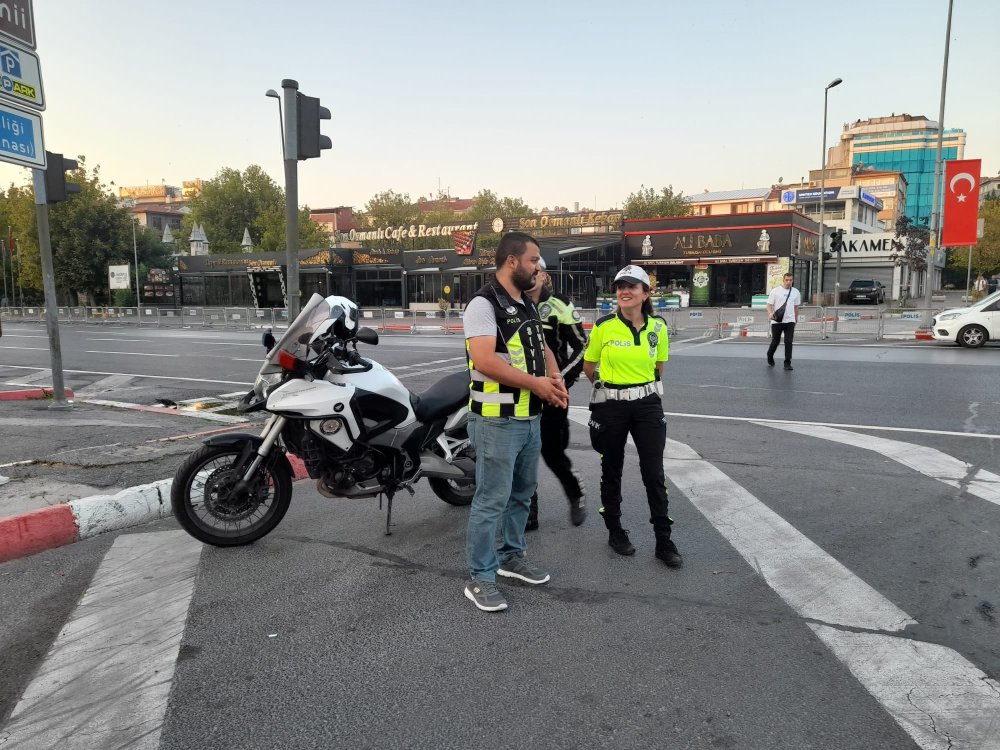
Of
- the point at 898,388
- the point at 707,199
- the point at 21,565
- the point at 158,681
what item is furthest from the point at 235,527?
the point at 707,199

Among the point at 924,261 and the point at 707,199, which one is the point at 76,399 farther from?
the point at 707,199

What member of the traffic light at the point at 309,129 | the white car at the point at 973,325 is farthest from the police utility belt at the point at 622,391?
the white car at the point at 973,325

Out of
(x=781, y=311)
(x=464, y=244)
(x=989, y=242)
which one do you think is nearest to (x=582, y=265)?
(x=464, y=244)

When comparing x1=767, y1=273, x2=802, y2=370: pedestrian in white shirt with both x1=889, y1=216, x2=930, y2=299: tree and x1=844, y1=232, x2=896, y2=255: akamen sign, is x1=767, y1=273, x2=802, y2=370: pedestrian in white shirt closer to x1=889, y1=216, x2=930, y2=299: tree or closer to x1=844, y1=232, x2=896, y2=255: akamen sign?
x1=889, y1=216, x2=930, y2=299: tree

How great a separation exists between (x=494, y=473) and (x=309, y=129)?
5352mm

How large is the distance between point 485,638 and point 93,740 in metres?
1.56

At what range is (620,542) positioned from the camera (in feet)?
14.2

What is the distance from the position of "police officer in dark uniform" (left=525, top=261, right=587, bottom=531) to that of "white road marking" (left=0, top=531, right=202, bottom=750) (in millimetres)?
2200

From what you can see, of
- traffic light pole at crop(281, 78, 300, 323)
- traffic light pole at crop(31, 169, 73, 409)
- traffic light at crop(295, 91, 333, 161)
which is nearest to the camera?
traffic light pole at crop(281, 78, 300, 323)

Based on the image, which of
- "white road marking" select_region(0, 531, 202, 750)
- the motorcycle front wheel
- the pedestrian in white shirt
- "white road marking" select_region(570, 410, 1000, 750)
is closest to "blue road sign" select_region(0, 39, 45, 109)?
the motorcycle front wheel

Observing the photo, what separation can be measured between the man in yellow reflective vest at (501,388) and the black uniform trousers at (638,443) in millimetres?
669

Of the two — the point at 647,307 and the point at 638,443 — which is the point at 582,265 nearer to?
the point at 647,307

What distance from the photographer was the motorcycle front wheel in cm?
424

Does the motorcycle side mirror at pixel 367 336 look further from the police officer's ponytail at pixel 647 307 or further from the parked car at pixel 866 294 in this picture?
the parked car at pixel 866 294
